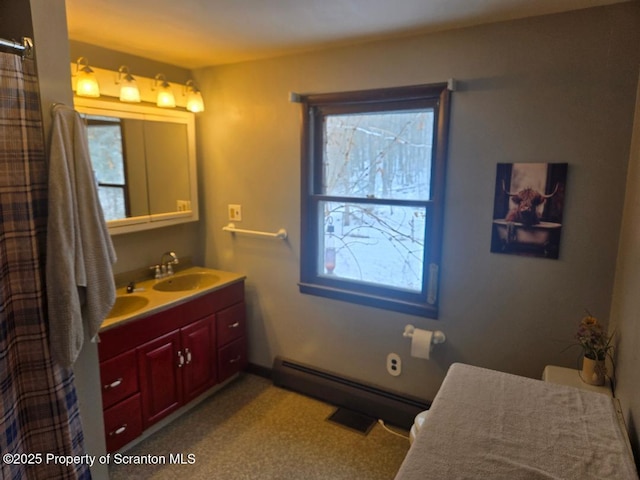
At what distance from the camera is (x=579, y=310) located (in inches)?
79.7

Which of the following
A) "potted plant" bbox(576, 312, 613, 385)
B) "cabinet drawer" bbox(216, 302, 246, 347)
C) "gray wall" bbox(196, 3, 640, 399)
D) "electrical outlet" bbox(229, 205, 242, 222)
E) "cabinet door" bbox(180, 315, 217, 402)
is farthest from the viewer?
"electrical outlet" bbox(229, 205, 242, 222)

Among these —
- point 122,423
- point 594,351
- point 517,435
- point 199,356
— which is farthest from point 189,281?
point 594,351

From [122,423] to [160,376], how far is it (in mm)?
300

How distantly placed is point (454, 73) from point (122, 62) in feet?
6.52

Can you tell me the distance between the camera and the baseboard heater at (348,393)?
8.31ft

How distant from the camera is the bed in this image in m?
1.17

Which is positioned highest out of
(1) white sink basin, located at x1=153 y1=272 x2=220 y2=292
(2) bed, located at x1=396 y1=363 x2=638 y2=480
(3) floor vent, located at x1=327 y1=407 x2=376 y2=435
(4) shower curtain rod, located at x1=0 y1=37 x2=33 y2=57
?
(4) shower curtain rod, located at x1=0 y1=37 x2=33 y2=57

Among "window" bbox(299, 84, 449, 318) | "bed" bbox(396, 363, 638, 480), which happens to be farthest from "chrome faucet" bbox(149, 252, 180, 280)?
"bed" bbox(396, 363, 638, 480)

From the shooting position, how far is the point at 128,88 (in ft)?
8.14

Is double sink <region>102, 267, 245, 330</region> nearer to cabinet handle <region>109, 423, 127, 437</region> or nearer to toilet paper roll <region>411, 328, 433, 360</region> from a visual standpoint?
cabinet handle <region>109, 423, 127, 437</region>

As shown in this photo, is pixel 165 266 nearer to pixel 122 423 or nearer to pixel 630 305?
pixel 122 423

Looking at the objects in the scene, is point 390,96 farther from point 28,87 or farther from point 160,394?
point 160,394

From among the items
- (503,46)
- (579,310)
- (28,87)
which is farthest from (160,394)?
(503,46)

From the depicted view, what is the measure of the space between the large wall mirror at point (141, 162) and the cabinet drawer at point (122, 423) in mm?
1006
